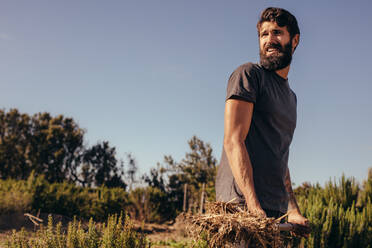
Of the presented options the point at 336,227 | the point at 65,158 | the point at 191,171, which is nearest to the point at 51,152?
the point at 65,158

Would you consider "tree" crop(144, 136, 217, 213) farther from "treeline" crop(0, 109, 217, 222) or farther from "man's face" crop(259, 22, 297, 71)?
"man's face" crop(259, 22, 297, 71)

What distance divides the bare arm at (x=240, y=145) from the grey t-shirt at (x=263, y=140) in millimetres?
54

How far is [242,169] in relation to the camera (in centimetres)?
158

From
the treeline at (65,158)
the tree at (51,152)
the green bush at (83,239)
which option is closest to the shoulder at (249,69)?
the green bush at (83,239)

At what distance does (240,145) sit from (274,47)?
0.64 m

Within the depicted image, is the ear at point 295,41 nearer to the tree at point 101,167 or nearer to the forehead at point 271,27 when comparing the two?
the forehead at point 271,27

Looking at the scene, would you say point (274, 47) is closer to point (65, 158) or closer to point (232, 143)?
point (232, 143)

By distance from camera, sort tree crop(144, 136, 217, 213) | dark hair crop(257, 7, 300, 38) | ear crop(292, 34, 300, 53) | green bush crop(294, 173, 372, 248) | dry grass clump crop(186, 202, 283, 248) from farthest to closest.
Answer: tree crop(144, 136, 217, 213), green bush crop(294, 173, 372, 248), ear crop(292, 34, 300, 53), dark hair crop(257, 7, 300, 38), dry grass clump crop(186, 202, 283, 248)

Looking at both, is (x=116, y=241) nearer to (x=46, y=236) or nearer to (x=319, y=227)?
(x=46, y=236)

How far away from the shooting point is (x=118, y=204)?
1123cm

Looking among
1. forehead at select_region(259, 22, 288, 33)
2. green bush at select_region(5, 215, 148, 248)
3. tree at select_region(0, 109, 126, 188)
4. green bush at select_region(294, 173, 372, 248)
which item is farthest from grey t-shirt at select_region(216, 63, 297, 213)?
tree at select_region(0, 109, 126, 188)

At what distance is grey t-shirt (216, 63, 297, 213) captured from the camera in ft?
5.59

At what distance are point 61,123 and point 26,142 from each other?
3.06 m

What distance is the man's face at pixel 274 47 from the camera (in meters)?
1.91
